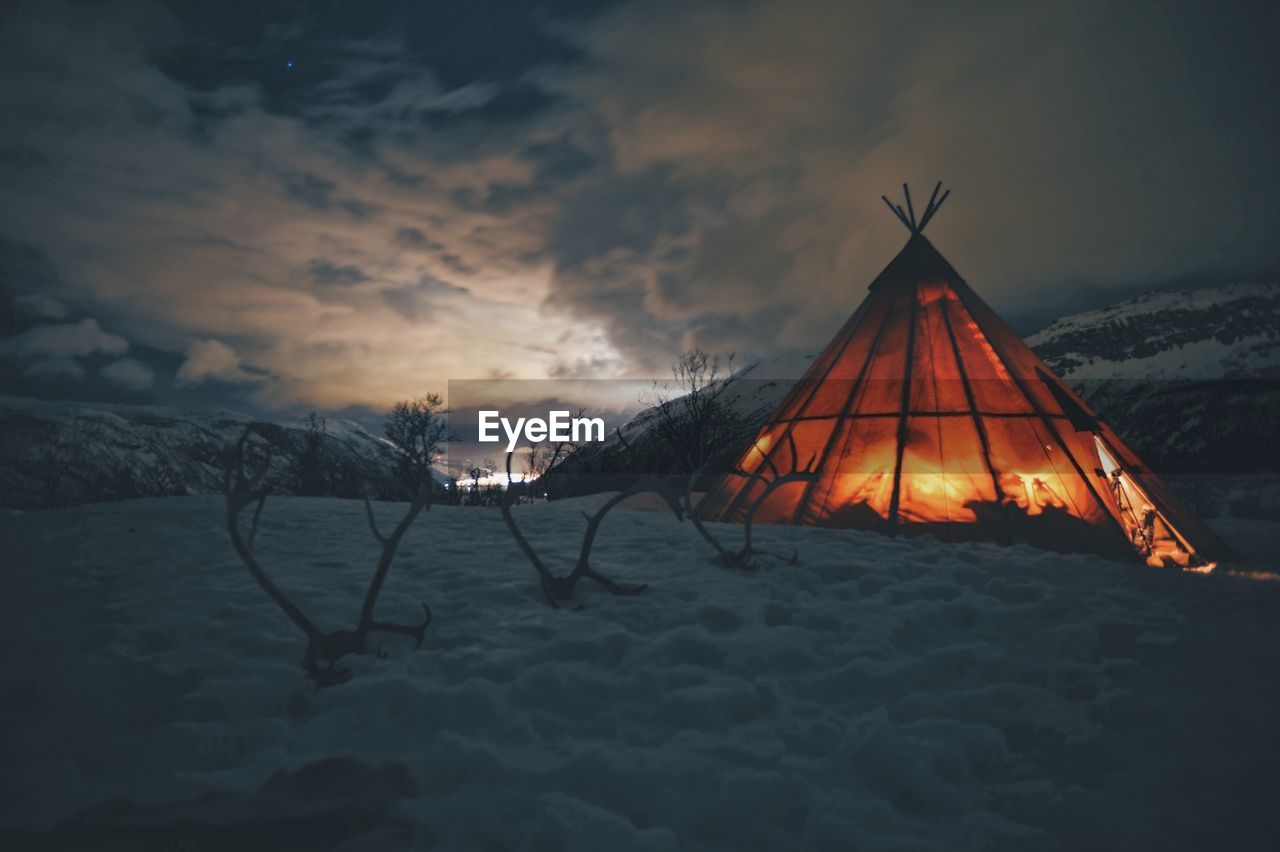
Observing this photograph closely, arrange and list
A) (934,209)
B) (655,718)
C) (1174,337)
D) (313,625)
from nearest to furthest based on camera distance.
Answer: (655,718)
(313,625)
(934,209)
(1174,337)

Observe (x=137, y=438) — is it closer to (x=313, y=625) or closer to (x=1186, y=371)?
(x=313, y=625)

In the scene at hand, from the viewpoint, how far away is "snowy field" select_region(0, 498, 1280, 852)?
1604 mm

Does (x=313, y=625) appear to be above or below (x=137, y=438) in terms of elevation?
below

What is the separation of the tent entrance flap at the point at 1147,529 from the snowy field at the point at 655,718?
1.71 m

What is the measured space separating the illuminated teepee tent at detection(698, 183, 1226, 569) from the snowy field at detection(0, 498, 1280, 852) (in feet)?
5.43

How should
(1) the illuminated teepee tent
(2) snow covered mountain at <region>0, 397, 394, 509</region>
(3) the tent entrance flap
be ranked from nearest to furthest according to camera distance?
1. (3) the tent entrance flap
2. (1) the illuminated teepee tent
3. (2) snow covered mountain at <region>0, 397, 394, 509</region>

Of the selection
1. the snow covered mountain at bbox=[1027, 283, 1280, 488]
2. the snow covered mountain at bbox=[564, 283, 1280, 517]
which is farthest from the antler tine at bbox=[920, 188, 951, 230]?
the snow covered mountain at bbox=[1027, 283, 1280, 488]

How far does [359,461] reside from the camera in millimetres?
106625

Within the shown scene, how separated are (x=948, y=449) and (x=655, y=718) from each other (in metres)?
4.66

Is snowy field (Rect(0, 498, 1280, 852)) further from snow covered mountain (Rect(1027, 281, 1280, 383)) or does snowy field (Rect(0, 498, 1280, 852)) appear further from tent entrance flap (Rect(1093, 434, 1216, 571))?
snow covered mountain (Rect(1027, 281, 1280, 383))

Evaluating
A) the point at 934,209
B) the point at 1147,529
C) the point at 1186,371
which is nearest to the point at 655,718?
the point at 1147,529

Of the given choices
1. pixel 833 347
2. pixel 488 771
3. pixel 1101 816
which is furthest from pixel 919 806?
pixel 833 347

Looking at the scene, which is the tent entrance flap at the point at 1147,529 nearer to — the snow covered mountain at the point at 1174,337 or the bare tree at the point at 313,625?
the bare tree at the point at 313,625

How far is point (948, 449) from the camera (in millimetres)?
5578
